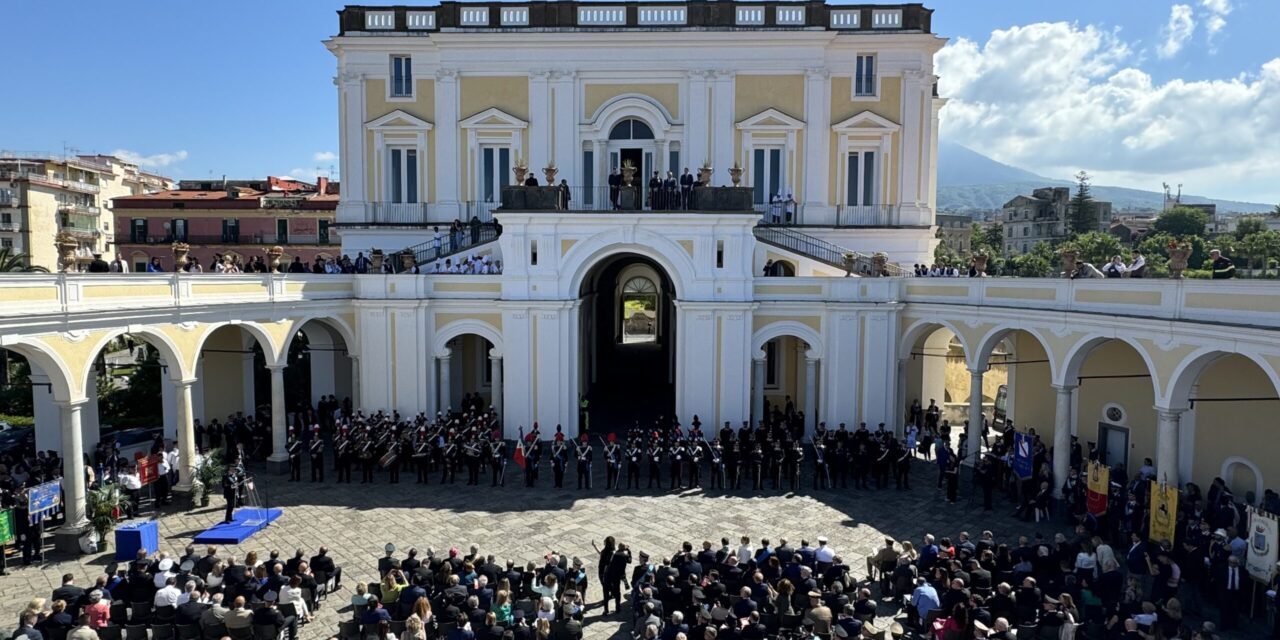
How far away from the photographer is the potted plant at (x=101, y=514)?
15.6 meters

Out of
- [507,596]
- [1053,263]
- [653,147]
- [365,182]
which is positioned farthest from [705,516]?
[1053,263]

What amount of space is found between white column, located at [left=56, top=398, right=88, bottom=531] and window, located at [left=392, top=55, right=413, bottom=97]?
18123 mm

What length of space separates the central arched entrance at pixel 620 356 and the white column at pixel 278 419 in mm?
8888

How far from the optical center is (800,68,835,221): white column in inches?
1147

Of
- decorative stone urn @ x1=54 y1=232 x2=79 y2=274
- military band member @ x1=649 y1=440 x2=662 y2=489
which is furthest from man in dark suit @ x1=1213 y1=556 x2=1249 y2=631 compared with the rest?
decorative stone urn @ x1=54 y1=232 x2=79 y2=274

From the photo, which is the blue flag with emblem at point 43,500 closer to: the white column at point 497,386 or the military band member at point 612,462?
the military band member at point 612,462

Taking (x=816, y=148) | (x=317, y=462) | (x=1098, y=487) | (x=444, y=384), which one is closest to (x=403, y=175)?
(x=444, y=384)

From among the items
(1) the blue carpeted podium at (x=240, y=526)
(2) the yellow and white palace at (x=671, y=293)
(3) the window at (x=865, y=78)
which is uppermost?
(3) the window at (x=865, y=78)

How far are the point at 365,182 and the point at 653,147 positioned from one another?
1136 centimetres

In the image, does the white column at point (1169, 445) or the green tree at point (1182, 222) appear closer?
the white column at point (1169, 445)

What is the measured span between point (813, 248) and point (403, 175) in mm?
16021

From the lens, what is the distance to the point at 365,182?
3052cm

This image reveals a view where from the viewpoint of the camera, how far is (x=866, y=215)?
29.5m

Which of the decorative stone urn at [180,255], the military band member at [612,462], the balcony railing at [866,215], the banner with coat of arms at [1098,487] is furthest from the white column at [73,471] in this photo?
the balcony railing at [866,215]
